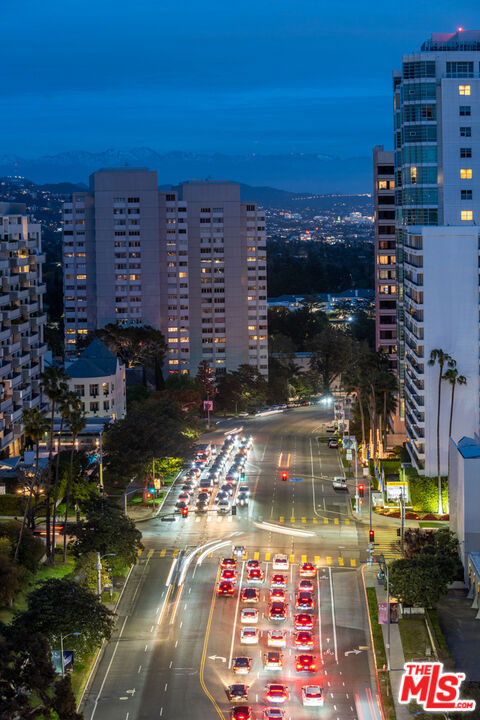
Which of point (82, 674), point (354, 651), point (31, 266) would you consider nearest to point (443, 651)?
point (354, 651)

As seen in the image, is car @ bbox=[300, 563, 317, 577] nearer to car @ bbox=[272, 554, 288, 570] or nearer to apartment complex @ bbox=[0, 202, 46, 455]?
car @ bbox=[272, 554, 288, 570]

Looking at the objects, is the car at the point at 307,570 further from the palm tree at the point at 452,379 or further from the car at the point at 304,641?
the palm tree at the point at 452,379

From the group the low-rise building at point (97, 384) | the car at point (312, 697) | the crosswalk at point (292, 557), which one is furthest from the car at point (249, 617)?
the low-rise building at point (97, 384)

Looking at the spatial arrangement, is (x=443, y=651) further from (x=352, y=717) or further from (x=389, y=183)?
(x=389, y=183)

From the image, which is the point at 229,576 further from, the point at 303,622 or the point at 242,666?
the point at 242,666

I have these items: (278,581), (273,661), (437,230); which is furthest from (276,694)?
(437,230)

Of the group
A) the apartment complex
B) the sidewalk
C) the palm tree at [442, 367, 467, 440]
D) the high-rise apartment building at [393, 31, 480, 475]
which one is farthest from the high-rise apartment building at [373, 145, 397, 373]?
the sidewalk

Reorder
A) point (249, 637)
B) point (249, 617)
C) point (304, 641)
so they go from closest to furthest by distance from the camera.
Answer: point (304, 641), point (249, 637), point (249, 617)
